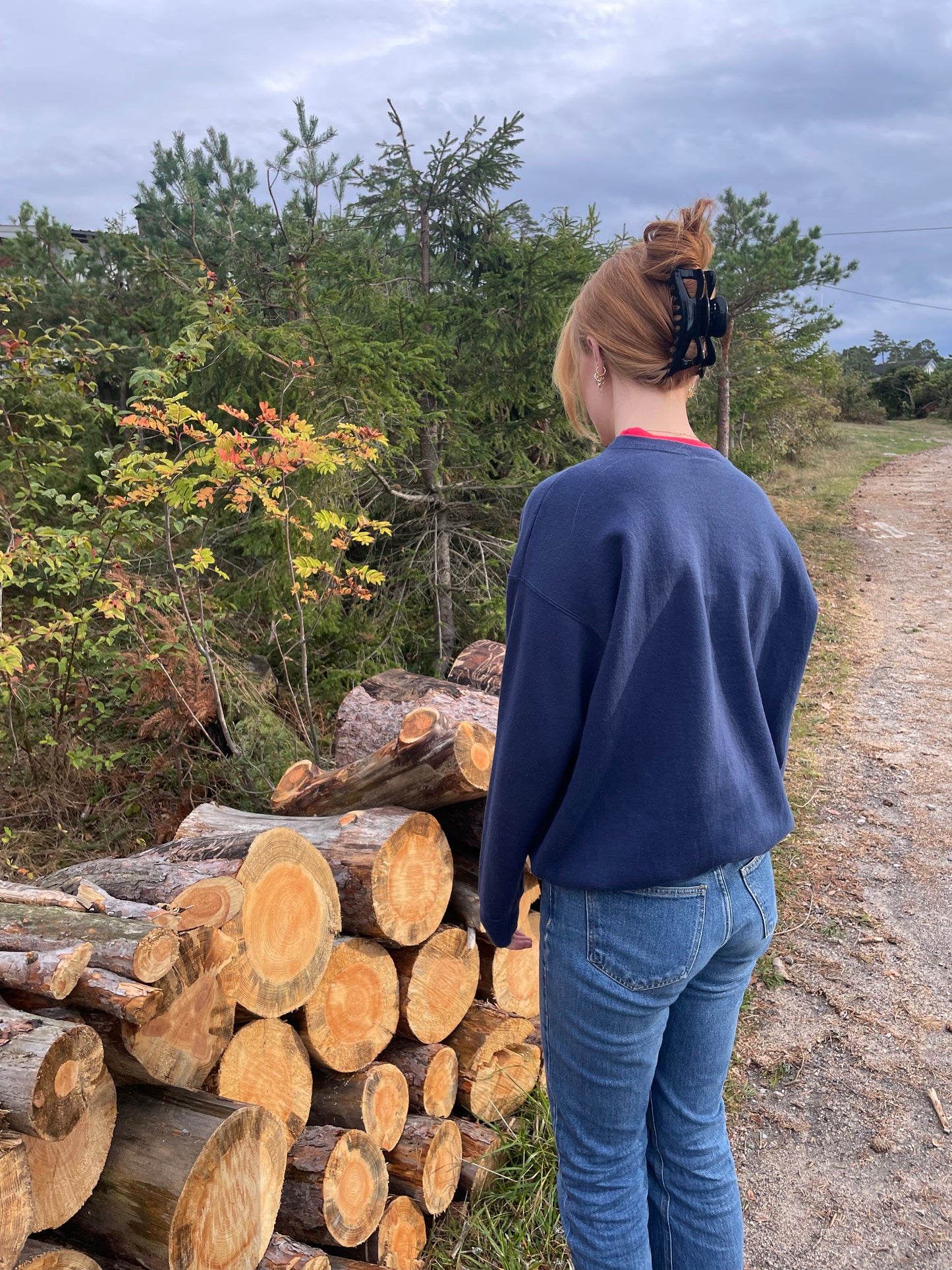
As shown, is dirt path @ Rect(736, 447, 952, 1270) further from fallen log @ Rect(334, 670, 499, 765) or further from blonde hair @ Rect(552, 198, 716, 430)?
blonde hair @ Rect(552, 198, 716, 430)

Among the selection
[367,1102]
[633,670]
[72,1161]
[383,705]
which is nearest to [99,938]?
[72,1161]

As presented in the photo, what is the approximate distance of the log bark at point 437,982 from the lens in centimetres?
250

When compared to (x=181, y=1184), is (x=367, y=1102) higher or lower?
lower

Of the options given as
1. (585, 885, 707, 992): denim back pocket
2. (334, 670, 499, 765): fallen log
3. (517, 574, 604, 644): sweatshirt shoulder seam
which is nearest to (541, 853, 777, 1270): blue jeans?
(585, 885, 707, 992): denim back pocket

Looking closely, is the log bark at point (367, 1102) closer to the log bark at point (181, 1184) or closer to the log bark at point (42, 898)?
the log bark at point (181, 1184)

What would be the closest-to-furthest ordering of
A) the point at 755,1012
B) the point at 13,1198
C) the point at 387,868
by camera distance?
the point at 13,1198
the point at 387,868
the point at 755,1012

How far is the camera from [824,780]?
17.7ft

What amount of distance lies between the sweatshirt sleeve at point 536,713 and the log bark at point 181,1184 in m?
0.82

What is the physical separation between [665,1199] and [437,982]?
3.25 feet

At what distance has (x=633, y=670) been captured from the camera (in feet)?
4.53

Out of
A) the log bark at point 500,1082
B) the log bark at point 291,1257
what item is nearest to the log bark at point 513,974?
the log bark at point 500,1082

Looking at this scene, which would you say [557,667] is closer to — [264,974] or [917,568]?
[264,974]

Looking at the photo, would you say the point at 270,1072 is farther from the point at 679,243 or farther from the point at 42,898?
the point at 679,243

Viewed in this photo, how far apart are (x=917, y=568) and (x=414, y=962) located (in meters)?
10.9
